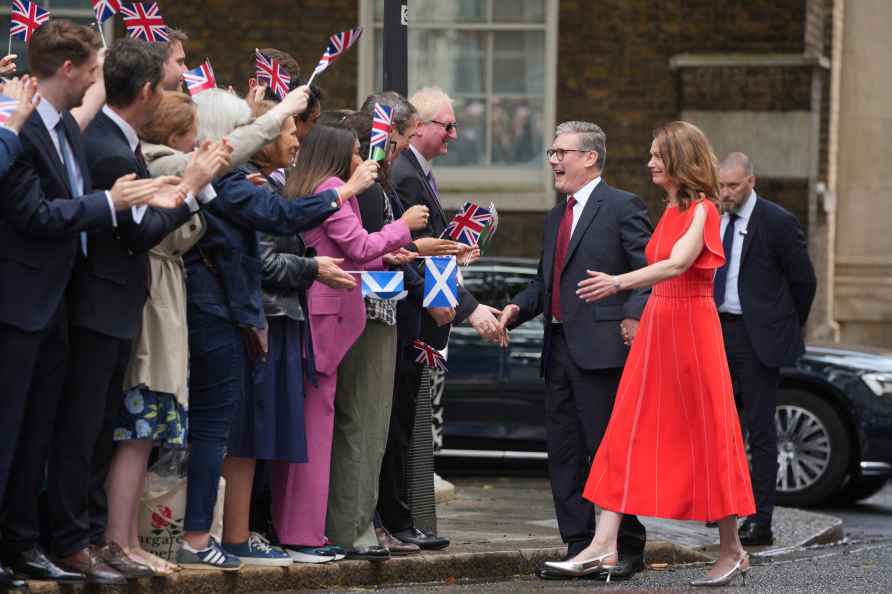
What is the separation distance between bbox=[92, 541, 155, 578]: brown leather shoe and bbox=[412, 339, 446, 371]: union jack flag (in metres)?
2.04

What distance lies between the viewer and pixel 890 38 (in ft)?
69.2

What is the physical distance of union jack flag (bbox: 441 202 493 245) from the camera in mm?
8750

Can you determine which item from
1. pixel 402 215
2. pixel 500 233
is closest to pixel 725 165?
pixel 402 215

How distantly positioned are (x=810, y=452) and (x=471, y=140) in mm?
6378

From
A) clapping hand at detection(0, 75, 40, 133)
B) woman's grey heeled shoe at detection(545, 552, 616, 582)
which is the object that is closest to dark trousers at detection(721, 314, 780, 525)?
woman's grey heeled shoe at detection(545, 552, 616, 582)

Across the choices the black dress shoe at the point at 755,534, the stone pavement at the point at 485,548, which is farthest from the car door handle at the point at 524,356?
the black dress shoe at the point at 755,534

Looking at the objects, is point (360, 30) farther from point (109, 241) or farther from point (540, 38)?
point (540, 38)

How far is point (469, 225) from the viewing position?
8797 mm

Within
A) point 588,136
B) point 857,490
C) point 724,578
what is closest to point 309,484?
point 724,578

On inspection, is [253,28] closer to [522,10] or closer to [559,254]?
[522,10]

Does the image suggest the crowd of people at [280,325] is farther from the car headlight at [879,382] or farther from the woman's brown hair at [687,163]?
the car headlight at [879,382]

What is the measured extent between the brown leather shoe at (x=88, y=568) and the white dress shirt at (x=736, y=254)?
4780 millimetres

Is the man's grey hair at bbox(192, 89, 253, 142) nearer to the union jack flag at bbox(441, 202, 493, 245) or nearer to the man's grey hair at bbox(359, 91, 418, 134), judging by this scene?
the man's grey hair at bbox(359, 91, 418, 134)

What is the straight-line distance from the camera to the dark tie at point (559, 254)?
8898mm
